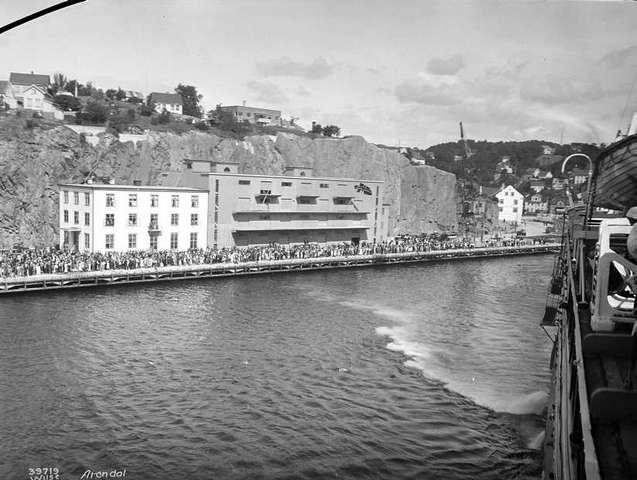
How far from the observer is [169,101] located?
116 metres

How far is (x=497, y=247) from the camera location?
7300cm

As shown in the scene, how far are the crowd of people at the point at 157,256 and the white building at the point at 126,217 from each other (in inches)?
49.3

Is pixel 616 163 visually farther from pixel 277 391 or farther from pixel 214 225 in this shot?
pixel 214 225

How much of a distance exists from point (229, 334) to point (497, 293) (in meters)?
24.8

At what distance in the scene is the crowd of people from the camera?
38.1m

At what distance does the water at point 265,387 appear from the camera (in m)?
15.9

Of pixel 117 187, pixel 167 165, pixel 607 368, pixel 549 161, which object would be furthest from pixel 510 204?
pixel 607 368

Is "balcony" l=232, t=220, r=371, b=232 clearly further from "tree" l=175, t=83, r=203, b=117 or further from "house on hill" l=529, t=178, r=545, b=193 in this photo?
"house on hill" l=529, t=178, r=545, b=193

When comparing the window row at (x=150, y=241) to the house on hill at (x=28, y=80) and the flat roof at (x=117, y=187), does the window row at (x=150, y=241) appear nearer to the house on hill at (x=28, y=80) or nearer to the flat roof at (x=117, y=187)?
the flat roof at (x=117, y=187)

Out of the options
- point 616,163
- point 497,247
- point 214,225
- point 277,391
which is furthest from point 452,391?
point 497,247

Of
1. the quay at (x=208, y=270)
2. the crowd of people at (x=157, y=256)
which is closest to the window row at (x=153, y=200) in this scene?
the crowd of people at (x=157, y=256)

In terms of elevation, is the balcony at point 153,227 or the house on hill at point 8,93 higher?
the house on hill at point 8,93

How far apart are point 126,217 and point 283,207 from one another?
15562 millimetres

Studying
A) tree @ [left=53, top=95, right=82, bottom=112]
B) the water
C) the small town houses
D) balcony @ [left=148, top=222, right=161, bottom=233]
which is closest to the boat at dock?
the water
